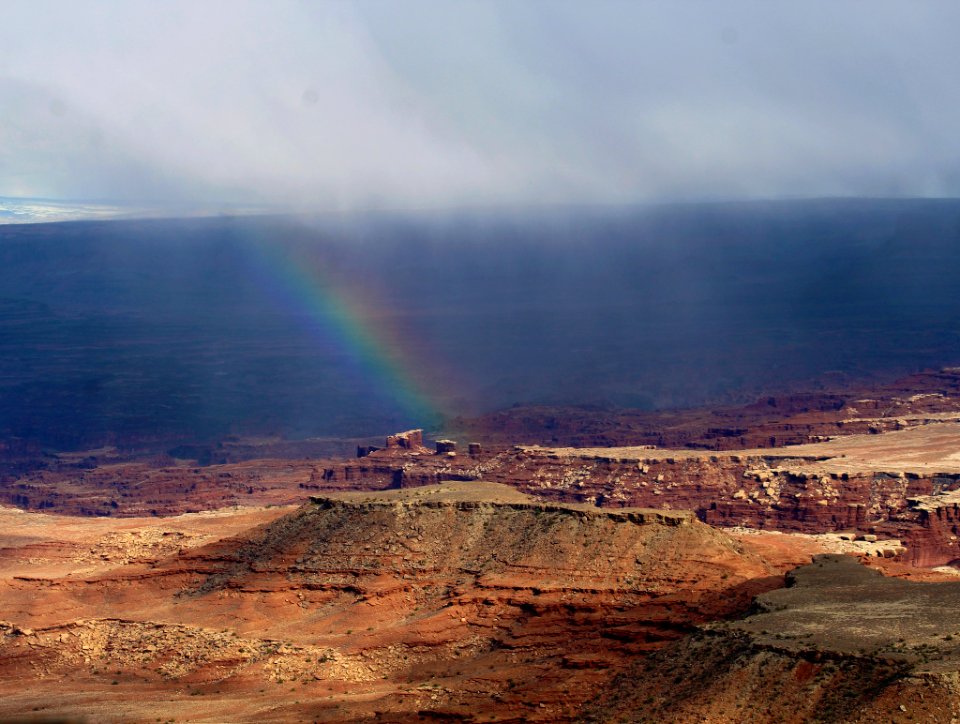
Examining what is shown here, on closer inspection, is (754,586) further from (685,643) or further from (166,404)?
(166,404)

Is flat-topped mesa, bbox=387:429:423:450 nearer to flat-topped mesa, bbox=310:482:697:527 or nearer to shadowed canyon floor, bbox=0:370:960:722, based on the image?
shadowed canyon floor, bbox=0:370:960:722

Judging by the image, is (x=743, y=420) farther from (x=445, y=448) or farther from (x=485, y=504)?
(x=485, y=504)

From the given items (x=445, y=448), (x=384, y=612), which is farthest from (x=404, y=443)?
(x=384, y=612)

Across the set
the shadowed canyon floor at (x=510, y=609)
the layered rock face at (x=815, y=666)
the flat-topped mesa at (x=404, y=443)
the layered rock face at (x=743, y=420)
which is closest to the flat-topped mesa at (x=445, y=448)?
the flat-topped mesa at (x=404, y=443)

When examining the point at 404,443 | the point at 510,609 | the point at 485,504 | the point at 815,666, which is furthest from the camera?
the point at 404,443

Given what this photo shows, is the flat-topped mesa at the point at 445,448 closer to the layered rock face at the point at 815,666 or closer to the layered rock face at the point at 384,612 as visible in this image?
A: the layered rock face at the point at 384,612

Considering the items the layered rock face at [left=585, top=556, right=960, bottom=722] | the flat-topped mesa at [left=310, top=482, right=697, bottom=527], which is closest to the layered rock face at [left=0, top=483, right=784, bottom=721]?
the flat-topped mesa at [left=310, top=482, right=697, bottom=527]
